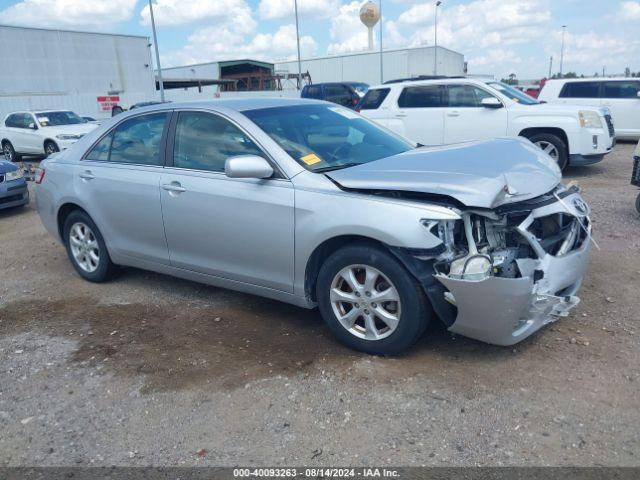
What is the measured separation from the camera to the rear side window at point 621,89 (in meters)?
14.0

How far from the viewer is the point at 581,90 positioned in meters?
14.4

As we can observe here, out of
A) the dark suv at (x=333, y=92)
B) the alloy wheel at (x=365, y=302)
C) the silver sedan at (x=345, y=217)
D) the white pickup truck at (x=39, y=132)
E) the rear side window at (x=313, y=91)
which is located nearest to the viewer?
the silver sedan at (x=345, y=217)

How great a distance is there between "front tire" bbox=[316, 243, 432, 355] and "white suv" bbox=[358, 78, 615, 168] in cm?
674

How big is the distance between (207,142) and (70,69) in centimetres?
3433

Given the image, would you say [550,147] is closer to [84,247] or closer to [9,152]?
[84,247]

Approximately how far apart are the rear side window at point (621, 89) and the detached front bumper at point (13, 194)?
531 inches

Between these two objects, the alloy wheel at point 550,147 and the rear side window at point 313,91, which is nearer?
the alloy wheel at point 550,147

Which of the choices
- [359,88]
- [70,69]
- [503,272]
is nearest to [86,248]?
[503,272]

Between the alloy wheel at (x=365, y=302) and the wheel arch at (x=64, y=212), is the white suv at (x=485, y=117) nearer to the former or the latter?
the wheel arch at (x=64, y=212)

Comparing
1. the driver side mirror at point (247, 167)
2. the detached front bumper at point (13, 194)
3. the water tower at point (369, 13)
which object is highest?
the water tower at point (369, 13)

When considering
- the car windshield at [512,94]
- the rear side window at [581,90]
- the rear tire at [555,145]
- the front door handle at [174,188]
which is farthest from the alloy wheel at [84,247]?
the rear side window at [581,90]

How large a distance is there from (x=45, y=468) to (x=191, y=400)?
83 centimetres

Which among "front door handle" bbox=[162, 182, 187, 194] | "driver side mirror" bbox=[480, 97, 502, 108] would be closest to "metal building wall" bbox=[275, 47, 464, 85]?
"driver side mirror" bbox=[480, 97, 502, 108]

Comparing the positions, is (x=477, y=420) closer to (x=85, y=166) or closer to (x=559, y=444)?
(x=559, y=444)
